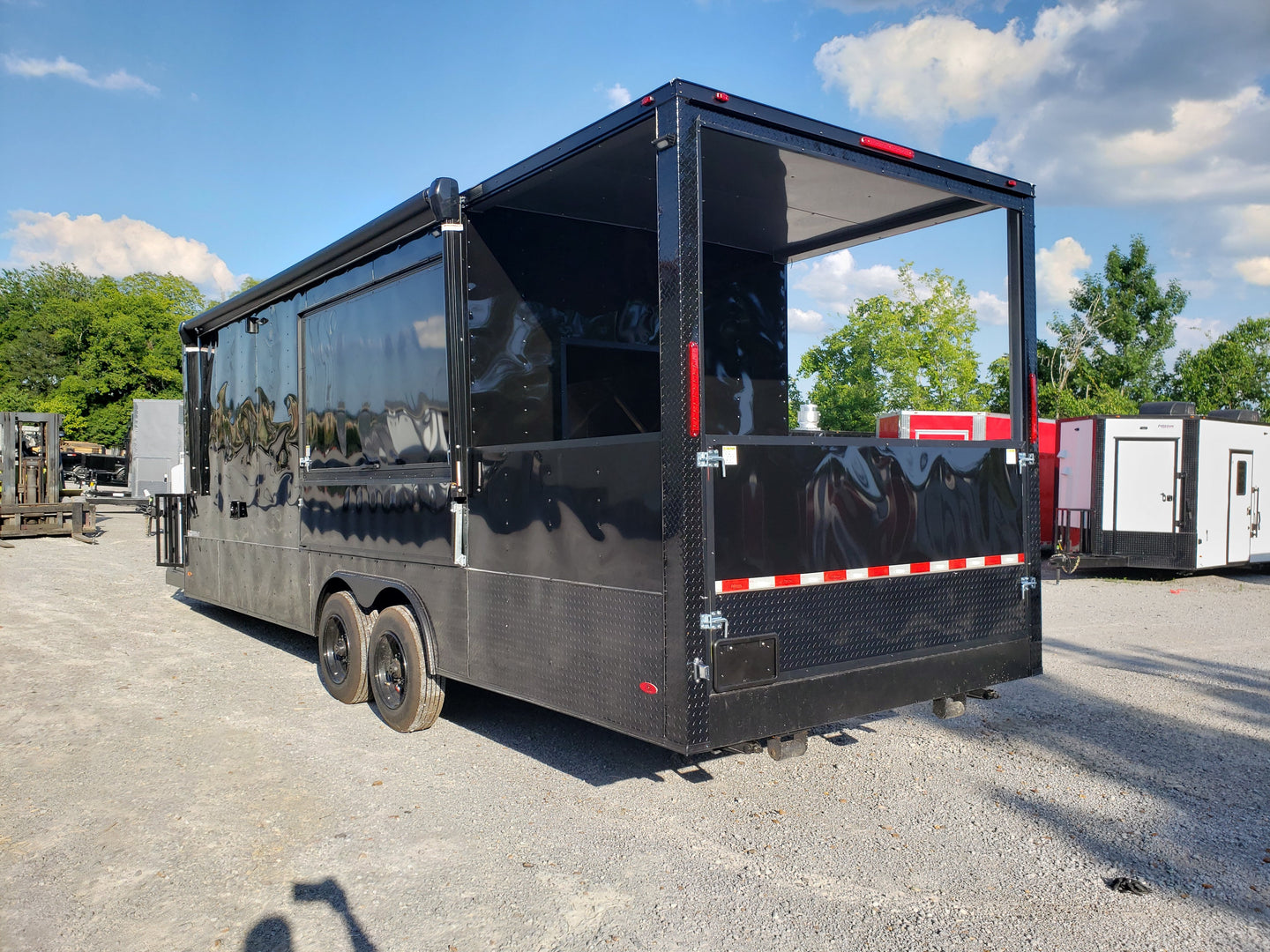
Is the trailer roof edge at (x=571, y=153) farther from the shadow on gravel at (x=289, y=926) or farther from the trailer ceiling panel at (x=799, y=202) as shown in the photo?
the shadow on gravel at (x=289, y=926)

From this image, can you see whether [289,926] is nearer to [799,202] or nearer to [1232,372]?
[799,202]

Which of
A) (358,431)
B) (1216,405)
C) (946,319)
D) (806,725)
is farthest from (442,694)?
(1216,405)

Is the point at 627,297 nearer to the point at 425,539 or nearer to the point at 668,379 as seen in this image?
the point at 425,539

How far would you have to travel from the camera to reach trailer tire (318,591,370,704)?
229 inches

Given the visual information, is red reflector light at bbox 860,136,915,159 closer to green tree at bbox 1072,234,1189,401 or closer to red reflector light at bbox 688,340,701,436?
red reflector light at bbox 688,340,701,436

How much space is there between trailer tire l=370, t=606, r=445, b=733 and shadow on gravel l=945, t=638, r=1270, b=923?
10.2 ft

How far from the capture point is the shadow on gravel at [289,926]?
3.04 metres

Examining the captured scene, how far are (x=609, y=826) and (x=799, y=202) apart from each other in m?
3.45

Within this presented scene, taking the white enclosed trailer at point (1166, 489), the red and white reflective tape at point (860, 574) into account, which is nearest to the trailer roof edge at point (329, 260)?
the red and white reflective tape at point (860, 574)

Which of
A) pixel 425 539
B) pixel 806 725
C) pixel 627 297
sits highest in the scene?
pixel 627 297

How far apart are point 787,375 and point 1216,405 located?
38.0 meters

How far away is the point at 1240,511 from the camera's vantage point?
13727 millimetres

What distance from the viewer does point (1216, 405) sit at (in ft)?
121

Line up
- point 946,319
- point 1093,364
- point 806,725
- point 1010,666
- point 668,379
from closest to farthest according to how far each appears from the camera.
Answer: point 668,379, point 806,725, point 1010,666, point 946,319, point 1093,364
